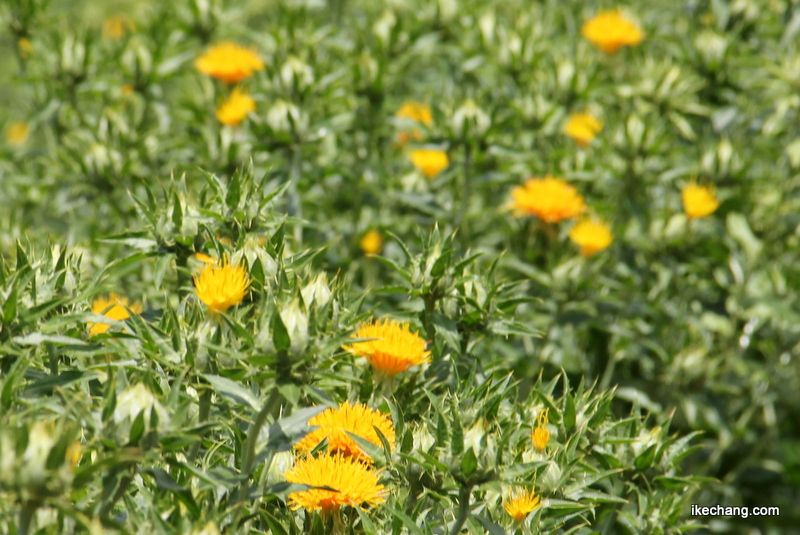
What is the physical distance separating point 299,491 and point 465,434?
1.20 ft

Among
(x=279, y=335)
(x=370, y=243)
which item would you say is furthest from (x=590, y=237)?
(x=279, y=335)

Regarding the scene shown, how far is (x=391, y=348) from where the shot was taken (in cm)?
204

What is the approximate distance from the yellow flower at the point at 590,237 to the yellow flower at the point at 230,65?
5.63ft

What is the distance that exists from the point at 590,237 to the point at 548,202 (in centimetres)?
23

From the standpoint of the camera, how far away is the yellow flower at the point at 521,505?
178 cm

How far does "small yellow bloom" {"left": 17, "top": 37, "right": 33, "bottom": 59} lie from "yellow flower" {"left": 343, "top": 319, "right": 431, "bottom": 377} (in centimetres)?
277

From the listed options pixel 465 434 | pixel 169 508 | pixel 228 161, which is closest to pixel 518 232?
pixel 228 161

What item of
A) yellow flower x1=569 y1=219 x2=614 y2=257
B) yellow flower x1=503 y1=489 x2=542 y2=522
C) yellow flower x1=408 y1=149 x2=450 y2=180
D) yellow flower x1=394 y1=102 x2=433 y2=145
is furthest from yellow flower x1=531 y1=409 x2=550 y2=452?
yellow flower x1=394 y1=102 x2=433 y2=145

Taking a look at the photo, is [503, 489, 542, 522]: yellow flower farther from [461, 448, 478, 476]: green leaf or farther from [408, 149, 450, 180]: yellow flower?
[408, 149, 450, 180]: yellow flower

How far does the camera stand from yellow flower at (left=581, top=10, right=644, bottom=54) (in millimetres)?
4230

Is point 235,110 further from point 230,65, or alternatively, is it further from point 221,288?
point 221,288

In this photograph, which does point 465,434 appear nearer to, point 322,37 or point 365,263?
point 365,263

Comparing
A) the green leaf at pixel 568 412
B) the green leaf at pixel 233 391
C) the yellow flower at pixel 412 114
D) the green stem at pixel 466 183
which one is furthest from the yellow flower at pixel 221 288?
the yellow flower at pixel 412 114

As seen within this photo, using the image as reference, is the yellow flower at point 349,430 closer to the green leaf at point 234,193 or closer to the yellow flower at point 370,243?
the green leaf at point 234,193
